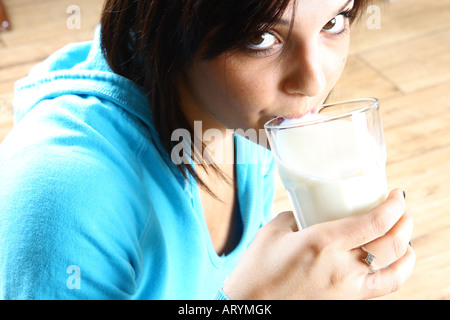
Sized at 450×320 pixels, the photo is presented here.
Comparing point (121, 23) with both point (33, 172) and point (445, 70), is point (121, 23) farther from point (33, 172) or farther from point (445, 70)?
point (445, 70)

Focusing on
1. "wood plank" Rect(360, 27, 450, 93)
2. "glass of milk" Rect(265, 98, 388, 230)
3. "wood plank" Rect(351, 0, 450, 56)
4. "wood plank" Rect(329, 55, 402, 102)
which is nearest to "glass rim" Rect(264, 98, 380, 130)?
"glass of milk" Rect(265, 98, 388, 230)

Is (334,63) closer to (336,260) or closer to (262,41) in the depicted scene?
(262,41)

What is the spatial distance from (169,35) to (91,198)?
7.9 inches

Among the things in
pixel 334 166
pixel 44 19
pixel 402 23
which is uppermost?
pixel 334 166

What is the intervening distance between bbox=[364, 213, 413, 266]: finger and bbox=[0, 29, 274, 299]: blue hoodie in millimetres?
273

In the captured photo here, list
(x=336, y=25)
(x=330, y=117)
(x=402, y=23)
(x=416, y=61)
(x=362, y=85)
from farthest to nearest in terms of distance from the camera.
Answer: (x=402, y=23) < (x=416, y=61) < (x=362, y=85) < (x=336, y=25) < (x=330, y=117)

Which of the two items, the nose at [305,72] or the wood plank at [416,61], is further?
the wood plank at [416,61]

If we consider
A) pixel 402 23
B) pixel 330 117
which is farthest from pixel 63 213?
pixel 402 23

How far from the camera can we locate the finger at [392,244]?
25.2 inches

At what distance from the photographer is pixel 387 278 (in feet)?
2.20

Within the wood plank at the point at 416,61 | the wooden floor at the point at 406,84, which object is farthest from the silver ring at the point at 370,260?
the wood plank at the point at 416,61

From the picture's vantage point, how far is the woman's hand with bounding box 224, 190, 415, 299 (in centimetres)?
63

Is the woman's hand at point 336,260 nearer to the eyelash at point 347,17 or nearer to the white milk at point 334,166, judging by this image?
the white milk at point 334,166

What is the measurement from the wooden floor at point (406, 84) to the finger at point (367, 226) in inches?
23.0
